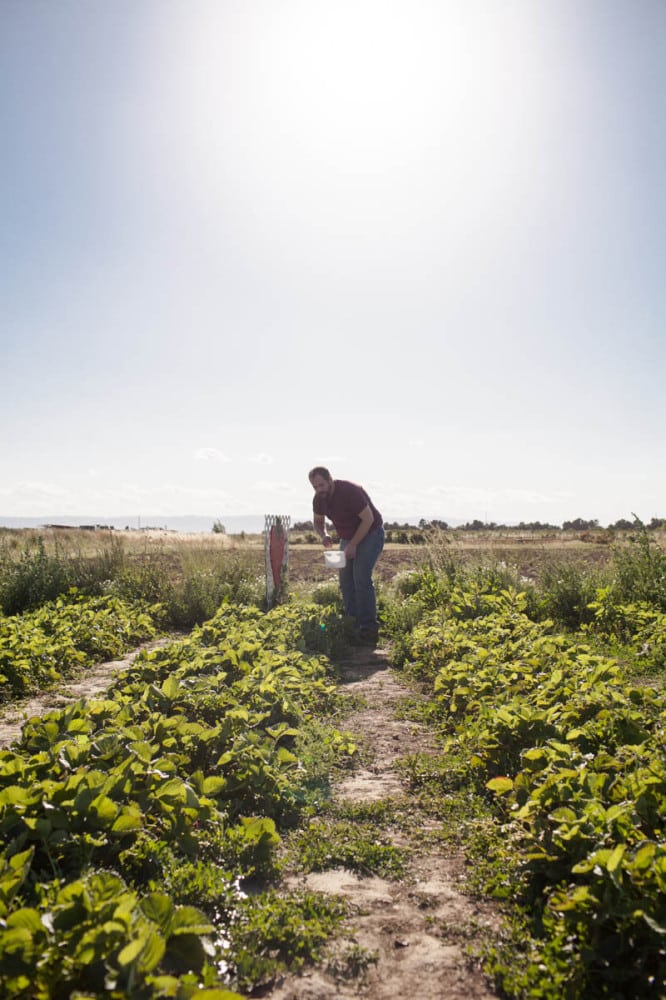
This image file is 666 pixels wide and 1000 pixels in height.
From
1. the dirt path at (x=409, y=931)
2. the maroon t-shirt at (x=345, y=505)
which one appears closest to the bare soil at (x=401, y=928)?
the dirt path at (x=409, y=931)

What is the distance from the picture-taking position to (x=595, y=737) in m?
2.90

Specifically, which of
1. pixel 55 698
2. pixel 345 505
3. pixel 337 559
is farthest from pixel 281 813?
pixel 345 505

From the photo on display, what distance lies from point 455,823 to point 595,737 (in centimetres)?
76

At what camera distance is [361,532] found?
23.9 feet

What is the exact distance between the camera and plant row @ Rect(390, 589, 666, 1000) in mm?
1719

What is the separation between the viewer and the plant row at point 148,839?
1.50 meters

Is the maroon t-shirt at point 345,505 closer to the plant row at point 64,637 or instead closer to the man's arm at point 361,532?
the man's arm at point 361,532

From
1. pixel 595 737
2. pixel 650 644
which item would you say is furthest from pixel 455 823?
pixel 650 644

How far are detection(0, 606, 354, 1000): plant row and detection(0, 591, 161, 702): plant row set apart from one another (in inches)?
55.0

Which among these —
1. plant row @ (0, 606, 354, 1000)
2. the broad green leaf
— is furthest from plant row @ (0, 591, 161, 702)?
the broad green leaf

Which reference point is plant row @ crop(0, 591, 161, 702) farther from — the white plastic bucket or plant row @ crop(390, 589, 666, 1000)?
plant row @ crop(390, 589, 666, 1000)

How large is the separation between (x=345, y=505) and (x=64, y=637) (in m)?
3.33

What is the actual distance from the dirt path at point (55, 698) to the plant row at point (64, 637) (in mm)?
150

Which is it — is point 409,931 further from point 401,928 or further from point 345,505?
point 345,505
